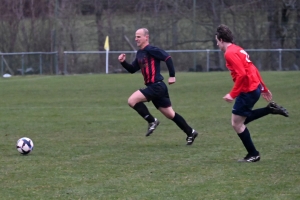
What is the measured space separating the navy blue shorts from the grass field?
59 centimetres

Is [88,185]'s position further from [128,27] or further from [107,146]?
[128,27]

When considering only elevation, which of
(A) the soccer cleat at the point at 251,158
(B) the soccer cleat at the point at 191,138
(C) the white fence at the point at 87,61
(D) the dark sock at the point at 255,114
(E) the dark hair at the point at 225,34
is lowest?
(C) the white fence at the point at 87,61

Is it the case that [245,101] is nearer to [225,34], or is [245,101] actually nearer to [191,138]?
[225,34]

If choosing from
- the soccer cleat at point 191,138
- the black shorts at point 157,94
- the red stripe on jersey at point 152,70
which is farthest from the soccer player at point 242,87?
the red stripe on jersey at point 152,70

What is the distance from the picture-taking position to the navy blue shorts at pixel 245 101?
24.0 ft

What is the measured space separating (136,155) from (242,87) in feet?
5.74

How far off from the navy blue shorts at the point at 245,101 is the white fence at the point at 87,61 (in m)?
20.8

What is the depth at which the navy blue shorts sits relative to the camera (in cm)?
732

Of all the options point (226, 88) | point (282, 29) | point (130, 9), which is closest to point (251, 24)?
point (282, 29)

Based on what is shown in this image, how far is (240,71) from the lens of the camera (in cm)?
711

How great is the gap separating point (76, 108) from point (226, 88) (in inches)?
227

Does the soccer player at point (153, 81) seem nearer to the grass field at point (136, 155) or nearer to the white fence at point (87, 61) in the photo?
the grass field at point (136, 155)

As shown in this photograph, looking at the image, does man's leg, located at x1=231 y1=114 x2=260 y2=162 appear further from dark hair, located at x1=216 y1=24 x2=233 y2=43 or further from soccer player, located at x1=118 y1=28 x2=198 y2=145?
soccer player, located at x1=118 y1=28 x2=198 y2=145

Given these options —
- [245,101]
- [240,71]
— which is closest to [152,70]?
[245,101]
